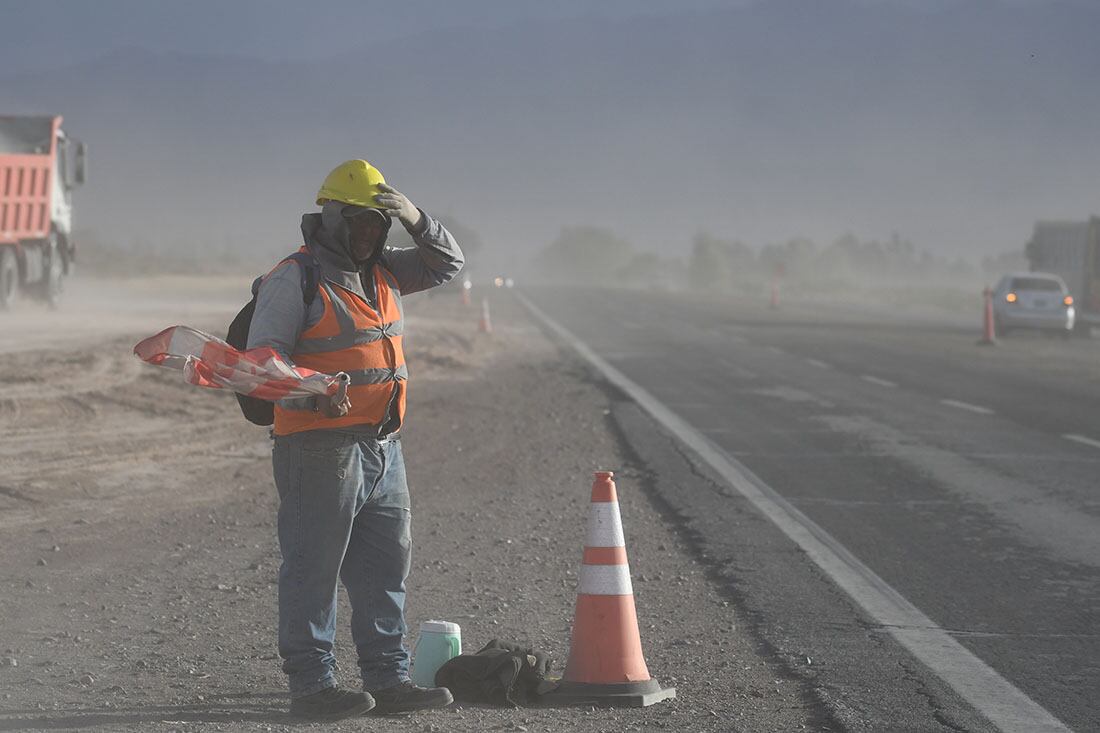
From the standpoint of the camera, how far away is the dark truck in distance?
37438 mm

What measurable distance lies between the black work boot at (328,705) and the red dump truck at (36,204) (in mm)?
26240

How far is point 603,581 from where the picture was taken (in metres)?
6.43

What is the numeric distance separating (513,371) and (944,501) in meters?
13.1

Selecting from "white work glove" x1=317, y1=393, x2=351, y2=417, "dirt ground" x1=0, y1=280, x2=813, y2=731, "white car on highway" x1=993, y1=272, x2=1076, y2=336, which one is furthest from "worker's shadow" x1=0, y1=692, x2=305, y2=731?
"white car on highway" x1=993, y1=272, x2=1076, y2=336

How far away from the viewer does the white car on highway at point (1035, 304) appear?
36.4 m

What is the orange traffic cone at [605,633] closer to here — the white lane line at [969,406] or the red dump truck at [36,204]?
the white lane line at [969,406]

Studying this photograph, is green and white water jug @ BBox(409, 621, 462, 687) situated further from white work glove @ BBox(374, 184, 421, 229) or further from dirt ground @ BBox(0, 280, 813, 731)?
white work glove @ BBox(374, 184, 421, 229)

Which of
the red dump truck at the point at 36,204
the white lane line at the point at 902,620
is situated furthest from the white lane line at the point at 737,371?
the red dump truck at the point at 36,204

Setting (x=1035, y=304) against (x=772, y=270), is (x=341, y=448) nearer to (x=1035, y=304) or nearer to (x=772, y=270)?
(x=1035, y=304)

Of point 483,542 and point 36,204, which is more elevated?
point 36,204

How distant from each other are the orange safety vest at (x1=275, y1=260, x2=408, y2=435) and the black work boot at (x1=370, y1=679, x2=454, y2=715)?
961 mm

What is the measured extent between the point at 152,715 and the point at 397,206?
195 centimetres

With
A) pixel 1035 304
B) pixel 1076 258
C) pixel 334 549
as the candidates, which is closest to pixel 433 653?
pixel 334 549

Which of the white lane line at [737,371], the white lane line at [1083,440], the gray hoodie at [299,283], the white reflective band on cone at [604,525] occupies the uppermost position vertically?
the gray hoodie at [299,283]
